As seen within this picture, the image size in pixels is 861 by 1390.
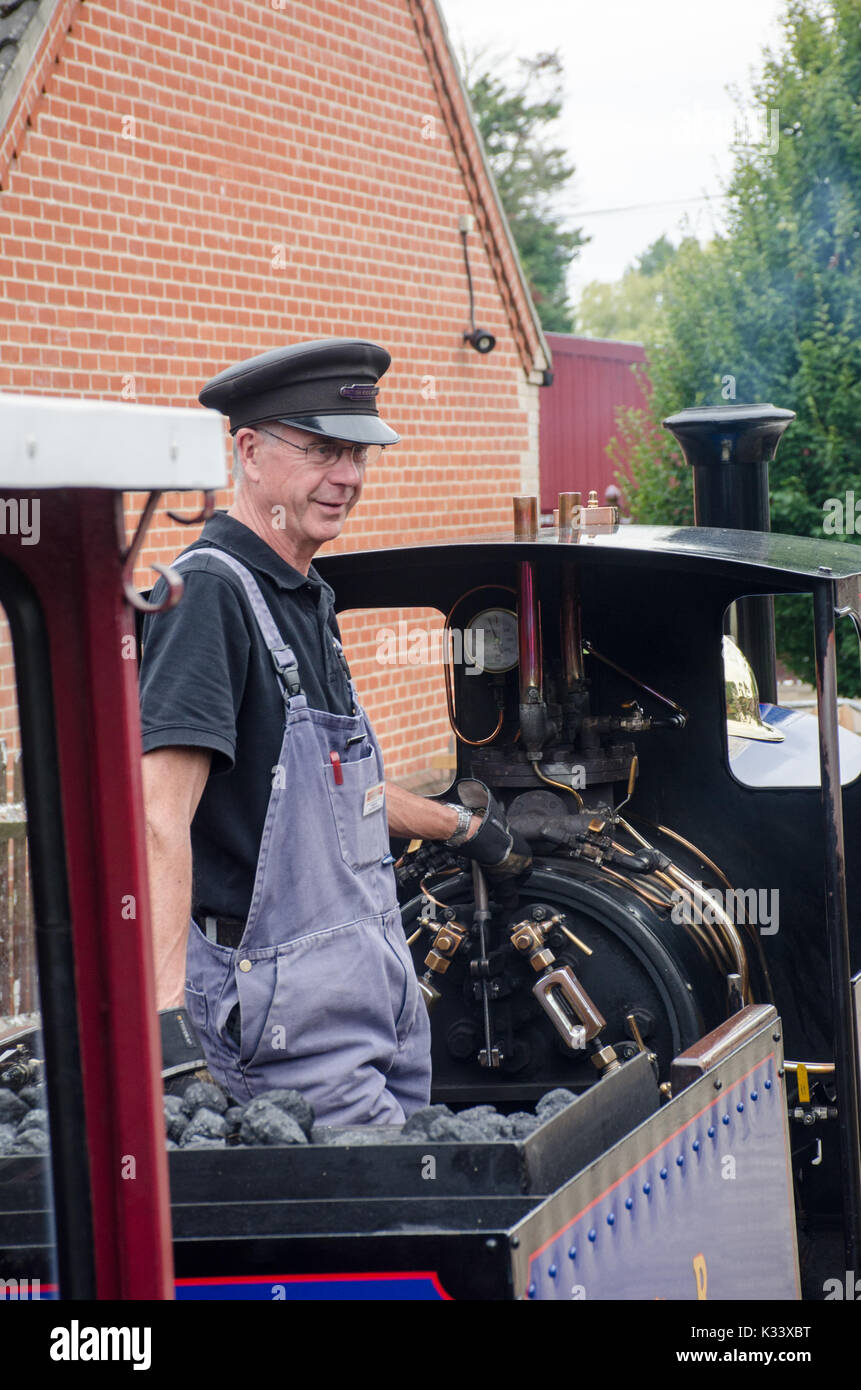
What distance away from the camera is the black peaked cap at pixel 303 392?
9.07 feet

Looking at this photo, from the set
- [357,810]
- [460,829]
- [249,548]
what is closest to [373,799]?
[357,810]

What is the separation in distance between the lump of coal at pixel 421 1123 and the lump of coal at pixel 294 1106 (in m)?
0.15

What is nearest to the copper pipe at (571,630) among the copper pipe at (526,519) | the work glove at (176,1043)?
the copper pipe at (526,519)

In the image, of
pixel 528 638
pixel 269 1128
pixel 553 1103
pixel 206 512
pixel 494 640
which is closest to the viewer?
pixel 206 512

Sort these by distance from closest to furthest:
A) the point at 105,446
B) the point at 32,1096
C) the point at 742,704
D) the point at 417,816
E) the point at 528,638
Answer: the point at 105,446 < the point at 32,1096 < the point at 417,816 < the point at 528,638 < the point at 742,704

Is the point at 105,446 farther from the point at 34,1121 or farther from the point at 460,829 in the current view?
the point at 460,829

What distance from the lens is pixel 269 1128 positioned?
6.95ft

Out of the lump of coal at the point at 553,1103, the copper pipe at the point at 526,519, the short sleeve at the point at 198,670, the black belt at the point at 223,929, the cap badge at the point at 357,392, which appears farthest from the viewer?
the copper pipe at the point at 526,519

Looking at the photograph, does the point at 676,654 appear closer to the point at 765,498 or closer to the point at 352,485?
the point at 352,485

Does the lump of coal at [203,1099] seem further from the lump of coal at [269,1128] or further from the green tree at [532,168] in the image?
the green tree at [532,168]

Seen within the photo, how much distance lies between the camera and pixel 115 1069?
1286 mm

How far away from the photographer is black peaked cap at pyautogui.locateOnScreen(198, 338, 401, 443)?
276 centimetres

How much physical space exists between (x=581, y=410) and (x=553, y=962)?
49.7 feet
